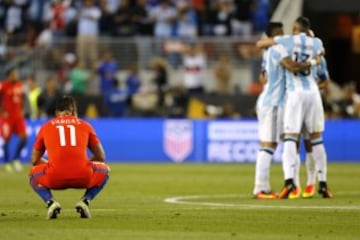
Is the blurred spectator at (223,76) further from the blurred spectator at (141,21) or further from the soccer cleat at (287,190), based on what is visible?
the soccer cleat at (287,190)

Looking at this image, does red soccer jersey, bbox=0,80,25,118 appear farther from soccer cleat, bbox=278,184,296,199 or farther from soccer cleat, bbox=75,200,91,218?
soccer cleat, bbox=75,200,91,218

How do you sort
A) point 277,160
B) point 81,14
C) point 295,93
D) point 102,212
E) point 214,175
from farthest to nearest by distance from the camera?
point 81,14, point 277,160, point 214,175, point 295,93, point 102,212

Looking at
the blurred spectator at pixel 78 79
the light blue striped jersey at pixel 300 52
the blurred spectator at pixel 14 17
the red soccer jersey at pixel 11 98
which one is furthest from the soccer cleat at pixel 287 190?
the blurred spectator at pixel 14 17

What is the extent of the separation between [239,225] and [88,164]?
6.07ft

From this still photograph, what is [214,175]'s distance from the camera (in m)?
25.2

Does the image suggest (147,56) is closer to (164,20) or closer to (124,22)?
(164,20)

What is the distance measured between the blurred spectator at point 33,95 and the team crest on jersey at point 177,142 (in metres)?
4.13

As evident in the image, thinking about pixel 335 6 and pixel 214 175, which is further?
pixel 335 6

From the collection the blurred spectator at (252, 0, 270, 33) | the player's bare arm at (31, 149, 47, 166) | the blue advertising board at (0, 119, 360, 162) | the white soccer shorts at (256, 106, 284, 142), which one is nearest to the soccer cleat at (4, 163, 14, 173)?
the blue advertising board at (0, 119, 360, 162)

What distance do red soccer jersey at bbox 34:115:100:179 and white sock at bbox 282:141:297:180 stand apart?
14.6 ft

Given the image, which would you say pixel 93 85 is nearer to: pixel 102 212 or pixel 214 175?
pixel 214 175

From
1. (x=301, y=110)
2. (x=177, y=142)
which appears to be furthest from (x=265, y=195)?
(x=177, y=142)

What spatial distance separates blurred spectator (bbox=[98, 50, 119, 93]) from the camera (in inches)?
1368

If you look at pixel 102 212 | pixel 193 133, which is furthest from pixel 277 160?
pixel 102 212
